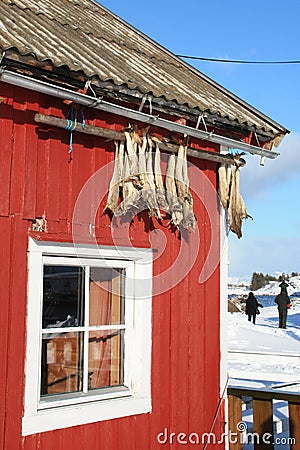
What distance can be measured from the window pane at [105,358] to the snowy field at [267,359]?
2.06 metres

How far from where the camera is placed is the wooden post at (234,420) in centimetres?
541

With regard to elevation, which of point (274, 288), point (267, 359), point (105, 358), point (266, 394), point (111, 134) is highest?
point (111, 134)

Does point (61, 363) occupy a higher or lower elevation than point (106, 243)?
lower

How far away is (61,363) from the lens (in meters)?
4.32

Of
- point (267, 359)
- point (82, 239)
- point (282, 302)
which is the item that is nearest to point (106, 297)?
point (82, 239)

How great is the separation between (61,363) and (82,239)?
895mm

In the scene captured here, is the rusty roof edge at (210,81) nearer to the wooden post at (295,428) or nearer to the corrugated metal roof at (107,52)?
the corrugated metal roof at (107,52)

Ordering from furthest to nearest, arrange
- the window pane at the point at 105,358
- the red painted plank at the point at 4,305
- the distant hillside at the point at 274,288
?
the distant hillside at the point at 274,288 → the window pane at the point at 105,358 → the red painted plank at the point at 4,305

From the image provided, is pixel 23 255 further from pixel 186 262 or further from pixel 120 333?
pixel 186 262

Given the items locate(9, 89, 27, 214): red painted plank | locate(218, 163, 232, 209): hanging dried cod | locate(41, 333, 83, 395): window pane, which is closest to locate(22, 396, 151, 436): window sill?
locate(41, 333, 83, 395): window pane

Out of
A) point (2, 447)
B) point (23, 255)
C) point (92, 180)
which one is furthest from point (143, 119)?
point (2, 447)

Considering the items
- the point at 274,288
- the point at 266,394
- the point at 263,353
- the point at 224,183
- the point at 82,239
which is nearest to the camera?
the point at 82,239

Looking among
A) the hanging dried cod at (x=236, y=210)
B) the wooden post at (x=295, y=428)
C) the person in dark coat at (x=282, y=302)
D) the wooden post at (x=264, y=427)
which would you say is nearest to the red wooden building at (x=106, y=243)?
the hanging dried cod at (x=236, y=210)

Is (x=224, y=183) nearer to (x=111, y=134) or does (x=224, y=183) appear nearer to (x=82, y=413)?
(x=111, y=134)
